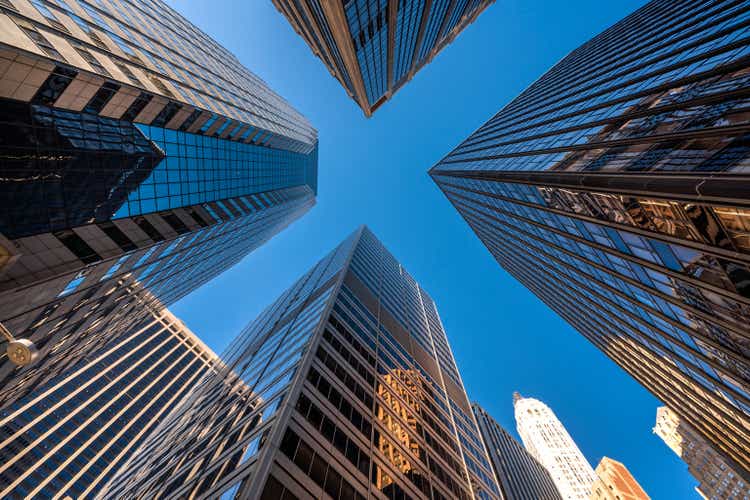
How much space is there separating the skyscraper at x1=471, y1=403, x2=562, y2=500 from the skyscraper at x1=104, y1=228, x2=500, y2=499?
24.9 metres

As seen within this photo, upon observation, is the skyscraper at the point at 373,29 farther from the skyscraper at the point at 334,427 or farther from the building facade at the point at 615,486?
the building facade at the point at 615,486

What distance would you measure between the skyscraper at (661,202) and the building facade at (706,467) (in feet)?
190

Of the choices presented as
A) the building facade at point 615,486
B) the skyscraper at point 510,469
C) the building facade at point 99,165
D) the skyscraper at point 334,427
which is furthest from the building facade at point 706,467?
the building facade at point 99,165

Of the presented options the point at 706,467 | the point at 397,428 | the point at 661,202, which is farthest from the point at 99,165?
the point at 706,467

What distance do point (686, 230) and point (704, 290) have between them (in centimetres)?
363

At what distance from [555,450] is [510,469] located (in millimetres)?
91401

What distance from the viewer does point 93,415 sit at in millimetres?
80750

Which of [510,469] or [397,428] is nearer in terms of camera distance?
[397,428]

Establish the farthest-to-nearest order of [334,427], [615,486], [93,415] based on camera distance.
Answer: [615,486] < [93,415] < [334,427]

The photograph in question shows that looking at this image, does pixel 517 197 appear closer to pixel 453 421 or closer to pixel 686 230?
pixel 686 230

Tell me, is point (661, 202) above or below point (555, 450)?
above

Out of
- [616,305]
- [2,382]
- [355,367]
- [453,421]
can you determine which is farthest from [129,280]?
[616,305]

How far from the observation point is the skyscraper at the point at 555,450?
11956 cm

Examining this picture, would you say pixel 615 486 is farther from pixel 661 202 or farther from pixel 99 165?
pixel 99 165
